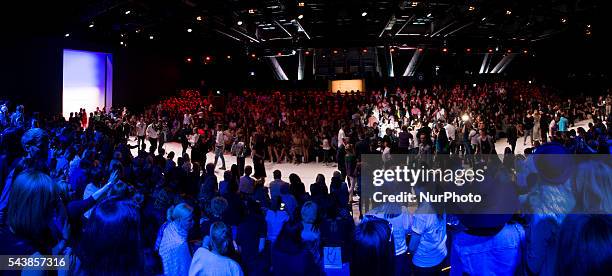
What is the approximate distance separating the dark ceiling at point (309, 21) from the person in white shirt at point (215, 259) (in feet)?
65.9

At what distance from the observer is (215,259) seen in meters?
3.29

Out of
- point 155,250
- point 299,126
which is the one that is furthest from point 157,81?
point 155,250

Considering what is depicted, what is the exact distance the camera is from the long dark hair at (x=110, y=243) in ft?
9.11

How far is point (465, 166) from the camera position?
15242mm

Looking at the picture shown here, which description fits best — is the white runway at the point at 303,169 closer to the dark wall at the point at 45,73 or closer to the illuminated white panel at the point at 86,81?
the dark wall at the point at 45,73

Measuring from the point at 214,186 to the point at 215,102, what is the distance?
22027mm

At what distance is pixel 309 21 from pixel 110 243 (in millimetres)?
30530

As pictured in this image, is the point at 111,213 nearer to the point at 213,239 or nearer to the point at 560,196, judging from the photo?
the point at 213,239

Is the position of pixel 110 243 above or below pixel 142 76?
below

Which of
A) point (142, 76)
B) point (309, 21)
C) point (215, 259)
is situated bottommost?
point (215, 259)

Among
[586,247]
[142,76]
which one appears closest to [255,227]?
[586,247]

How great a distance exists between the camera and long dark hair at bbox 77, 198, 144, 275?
2777mm

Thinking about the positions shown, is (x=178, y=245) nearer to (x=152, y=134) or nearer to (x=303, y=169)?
(x=303, y=169)

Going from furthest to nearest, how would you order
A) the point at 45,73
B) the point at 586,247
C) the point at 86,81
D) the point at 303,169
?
the point at 86,81 → the point at 45,73 → the point at 303,169 → the point at 586,247
